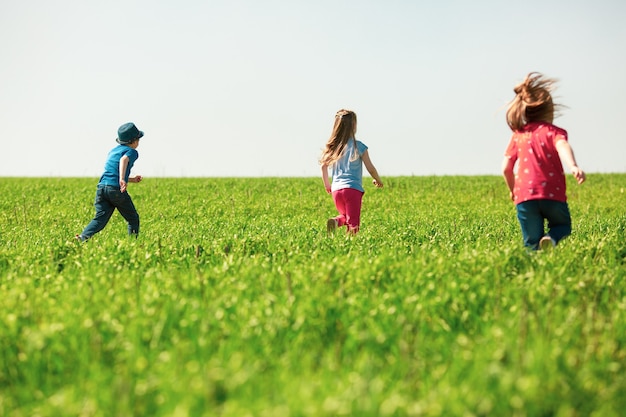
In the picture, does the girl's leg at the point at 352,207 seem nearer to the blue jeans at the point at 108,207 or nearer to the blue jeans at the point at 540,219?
the blue jeans at the point at 540,219

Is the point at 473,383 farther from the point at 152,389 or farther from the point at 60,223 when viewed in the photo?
the point at 60,223

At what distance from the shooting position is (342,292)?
4809 millimetres

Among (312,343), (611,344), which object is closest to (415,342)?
(312,343)

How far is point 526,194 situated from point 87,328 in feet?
15.0

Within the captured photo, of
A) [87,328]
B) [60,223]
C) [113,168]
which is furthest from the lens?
[60,223]

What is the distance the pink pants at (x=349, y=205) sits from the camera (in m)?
9.45

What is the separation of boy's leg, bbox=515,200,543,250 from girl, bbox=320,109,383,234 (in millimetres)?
2773

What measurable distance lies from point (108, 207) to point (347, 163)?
3832 mm

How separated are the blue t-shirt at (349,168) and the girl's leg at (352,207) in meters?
0.08

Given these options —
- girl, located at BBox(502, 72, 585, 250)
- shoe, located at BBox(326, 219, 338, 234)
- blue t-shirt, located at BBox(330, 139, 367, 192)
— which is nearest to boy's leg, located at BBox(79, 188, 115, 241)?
shoe, located at BBox(326, 219, 338, 234)

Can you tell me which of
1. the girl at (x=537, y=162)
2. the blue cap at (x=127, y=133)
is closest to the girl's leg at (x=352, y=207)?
the girl at (x=537, y=162)

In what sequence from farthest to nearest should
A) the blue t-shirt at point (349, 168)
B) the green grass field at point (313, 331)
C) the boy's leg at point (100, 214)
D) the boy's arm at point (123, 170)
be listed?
1. the boy's leg at point (100, 214)
2. the boy's arm at point (123, 170)
3. the blue t-shirt at point (349, 168)
4. the green grass field at point (313, 331)

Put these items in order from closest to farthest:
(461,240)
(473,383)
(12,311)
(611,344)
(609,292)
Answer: (473,383), (611,344), (12,311), (609,292), (461,240)

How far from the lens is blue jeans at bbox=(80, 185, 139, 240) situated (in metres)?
10.1
